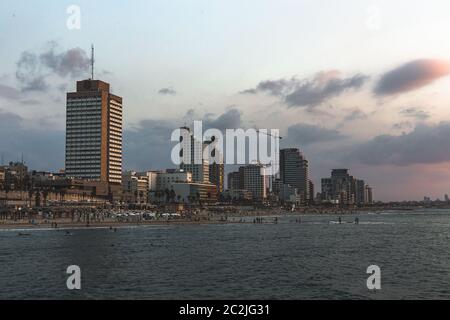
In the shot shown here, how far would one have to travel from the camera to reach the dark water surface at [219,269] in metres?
50.7

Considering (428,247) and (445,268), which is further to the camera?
(428,247)

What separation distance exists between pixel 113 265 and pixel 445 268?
43361mm

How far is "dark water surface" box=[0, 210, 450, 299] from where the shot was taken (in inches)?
1994

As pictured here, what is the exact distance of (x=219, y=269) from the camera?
6581 cm

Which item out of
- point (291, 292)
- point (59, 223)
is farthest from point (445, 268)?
point (59, 223)

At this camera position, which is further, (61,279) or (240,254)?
(240,254)

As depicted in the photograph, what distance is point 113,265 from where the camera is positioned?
69250mm

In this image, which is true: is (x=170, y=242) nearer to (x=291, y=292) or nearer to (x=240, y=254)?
(x=240, y=254)

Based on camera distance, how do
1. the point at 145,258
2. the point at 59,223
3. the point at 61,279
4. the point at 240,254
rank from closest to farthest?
the point at 61,279 < the point at 145,258 < the point at 240,254 < the point at 59,223

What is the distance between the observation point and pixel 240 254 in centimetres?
8400

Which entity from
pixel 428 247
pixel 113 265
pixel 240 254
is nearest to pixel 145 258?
pixel 113 265

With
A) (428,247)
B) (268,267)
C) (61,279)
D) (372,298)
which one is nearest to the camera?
(372,298)
